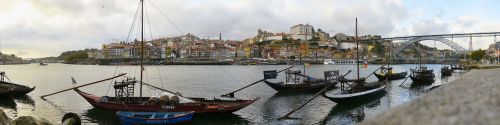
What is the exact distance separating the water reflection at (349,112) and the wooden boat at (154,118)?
7668mm

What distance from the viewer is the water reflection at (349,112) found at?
23.3 metres

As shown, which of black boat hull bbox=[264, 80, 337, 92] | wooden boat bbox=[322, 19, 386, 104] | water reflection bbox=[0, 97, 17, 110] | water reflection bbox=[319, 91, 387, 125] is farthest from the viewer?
black boat hull bbox=[264, 80, 337, 92]

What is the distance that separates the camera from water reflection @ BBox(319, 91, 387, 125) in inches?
919

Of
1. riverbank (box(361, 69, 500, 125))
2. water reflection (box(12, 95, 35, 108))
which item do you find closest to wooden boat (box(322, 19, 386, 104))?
riverbank (box(361, 69, 500, 125))

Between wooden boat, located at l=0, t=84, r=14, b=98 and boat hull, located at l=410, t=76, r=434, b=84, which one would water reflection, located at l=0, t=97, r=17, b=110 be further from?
boat hull, located at l=410, t=76, r=434, b=84

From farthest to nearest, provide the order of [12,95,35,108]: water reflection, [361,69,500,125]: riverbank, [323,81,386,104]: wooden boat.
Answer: [12,95,35,108]: water reflection < [323,81,386,104]: wooden boat < [361,69,500,125]: riverbank

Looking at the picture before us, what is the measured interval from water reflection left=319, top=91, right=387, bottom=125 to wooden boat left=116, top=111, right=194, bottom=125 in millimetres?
7668

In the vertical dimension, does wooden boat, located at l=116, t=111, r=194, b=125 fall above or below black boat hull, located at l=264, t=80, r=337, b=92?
below

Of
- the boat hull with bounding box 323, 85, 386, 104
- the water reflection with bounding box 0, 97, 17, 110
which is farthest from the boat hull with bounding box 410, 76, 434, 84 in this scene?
the water reflection with bounding box 0, 97, 17, 110

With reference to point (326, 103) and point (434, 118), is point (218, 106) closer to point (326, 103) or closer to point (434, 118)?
point (326, 103)

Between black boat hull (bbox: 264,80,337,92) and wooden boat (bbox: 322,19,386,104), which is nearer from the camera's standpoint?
wooden boat (bbox: 322,19,386,104)

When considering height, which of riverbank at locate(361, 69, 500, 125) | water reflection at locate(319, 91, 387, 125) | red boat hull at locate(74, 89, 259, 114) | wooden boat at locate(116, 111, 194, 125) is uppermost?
riverbank at locate(361, 69, 500, 125)

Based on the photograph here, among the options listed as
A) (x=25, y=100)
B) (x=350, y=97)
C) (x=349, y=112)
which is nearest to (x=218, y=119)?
(x=349, y=112)

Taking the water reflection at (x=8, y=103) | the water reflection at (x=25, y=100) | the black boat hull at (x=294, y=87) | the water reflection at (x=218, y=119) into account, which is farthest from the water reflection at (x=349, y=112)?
the water reflection at (x=8, y=103)
